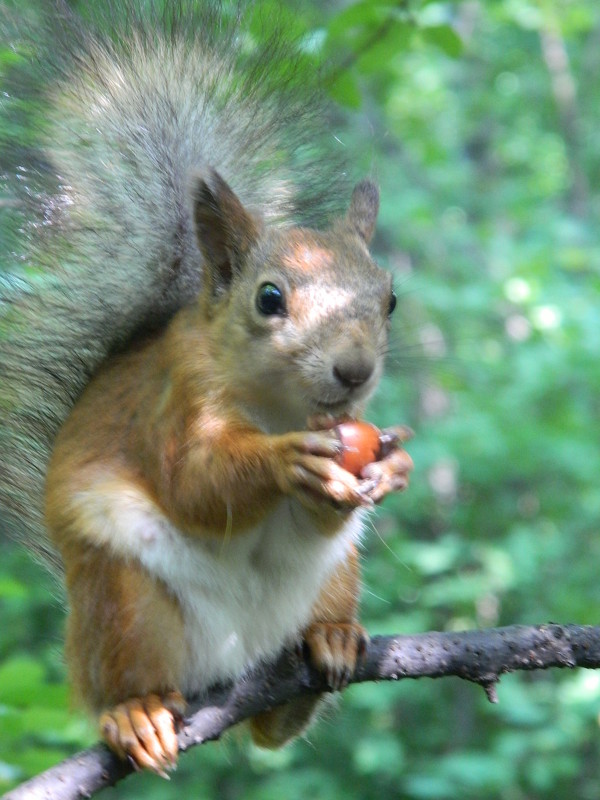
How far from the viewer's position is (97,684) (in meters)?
2.01

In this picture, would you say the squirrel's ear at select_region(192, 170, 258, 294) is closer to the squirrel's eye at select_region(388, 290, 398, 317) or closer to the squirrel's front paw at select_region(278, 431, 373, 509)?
the squirrel's eye at select_region(388, 290, 398, 317)

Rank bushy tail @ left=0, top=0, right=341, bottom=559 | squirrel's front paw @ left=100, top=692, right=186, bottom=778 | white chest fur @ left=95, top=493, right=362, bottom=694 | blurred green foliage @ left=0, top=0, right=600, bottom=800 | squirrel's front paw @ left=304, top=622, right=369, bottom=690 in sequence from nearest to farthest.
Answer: squirrel's front paw @ left=100, top=692, right=186, bottom=778 → white chest fur @ left=95, top=493, right=362, bottom=694 → squirrel's front paw @ left=304, top=622, right=369, bottom=690 → bushy tail @ left=0, top=0, right=341, bottom=559 → blurred green foliage @ left=0, top=0, right=600, bottom=800

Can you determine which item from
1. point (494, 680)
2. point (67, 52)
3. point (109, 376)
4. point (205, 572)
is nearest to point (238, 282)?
point (109, 376)

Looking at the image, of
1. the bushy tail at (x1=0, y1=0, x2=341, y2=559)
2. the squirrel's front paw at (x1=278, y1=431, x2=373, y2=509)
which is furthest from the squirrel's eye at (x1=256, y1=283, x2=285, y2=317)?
the bushy tail at (x1=0, y1=0, x2=341, y2=559)

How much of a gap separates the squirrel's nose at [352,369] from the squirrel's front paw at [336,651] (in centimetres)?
62

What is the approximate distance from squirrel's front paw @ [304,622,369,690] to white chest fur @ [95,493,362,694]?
77mm

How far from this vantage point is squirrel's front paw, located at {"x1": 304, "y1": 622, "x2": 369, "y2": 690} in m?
2.07

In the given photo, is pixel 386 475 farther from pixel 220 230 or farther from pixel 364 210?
pixel 364 210

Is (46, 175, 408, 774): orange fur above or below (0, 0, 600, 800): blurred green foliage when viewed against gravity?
above

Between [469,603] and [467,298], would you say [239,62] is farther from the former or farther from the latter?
[469,603]

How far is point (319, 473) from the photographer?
5.52 ft

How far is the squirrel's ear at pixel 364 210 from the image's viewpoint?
2359 millimetres

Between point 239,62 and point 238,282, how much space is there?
2.44ft

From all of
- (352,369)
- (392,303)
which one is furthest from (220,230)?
(352,369)
